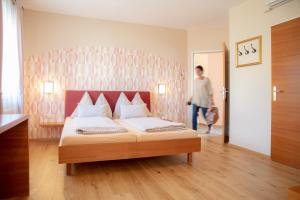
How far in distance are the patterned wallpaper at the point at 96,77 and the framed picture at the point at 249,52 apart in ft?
5.98

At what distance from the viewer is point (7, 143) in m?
2.01

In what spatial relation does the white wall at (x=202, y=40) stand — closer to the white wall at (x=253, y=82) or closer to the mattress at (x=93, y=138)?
the white wall at (x=253, y=82)

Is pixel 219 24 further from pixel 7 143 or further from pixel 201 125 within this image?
pixel 7 143

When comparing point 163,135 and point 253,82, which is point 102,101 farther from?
point 253,82

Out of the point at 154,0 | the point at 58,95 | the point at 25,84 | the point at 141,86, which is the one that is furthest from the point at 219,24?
the point at 25,84

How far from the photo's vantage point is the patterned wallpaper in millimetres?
4387

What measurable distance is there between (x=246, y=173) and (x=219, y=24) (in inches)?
144

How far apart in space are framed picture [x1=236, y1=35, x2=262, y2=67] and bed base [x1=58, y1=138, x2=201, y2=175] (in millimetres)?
1756

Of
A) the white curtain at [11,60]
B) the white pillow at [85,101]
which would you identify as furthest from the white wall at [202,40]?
the white curtain at [11,60]

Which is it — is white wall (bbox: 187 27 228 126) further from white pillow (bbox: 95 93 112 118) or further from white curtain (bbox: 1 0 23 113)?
white curtain (bbox: 1 0 23 113)

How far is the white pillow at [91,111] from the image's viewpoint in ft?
13.5

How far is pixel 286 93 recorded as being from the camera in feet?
9.81

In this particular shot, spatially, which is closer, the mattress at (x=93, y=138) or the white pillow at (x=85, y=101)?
the mattress at (x=93, y=138)

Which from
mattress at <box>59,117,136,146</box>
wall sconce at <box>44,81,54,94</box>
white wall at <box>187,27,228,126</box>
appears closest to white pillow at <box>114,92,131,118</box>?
wall sconce at <box>44,81,54,94</box>
